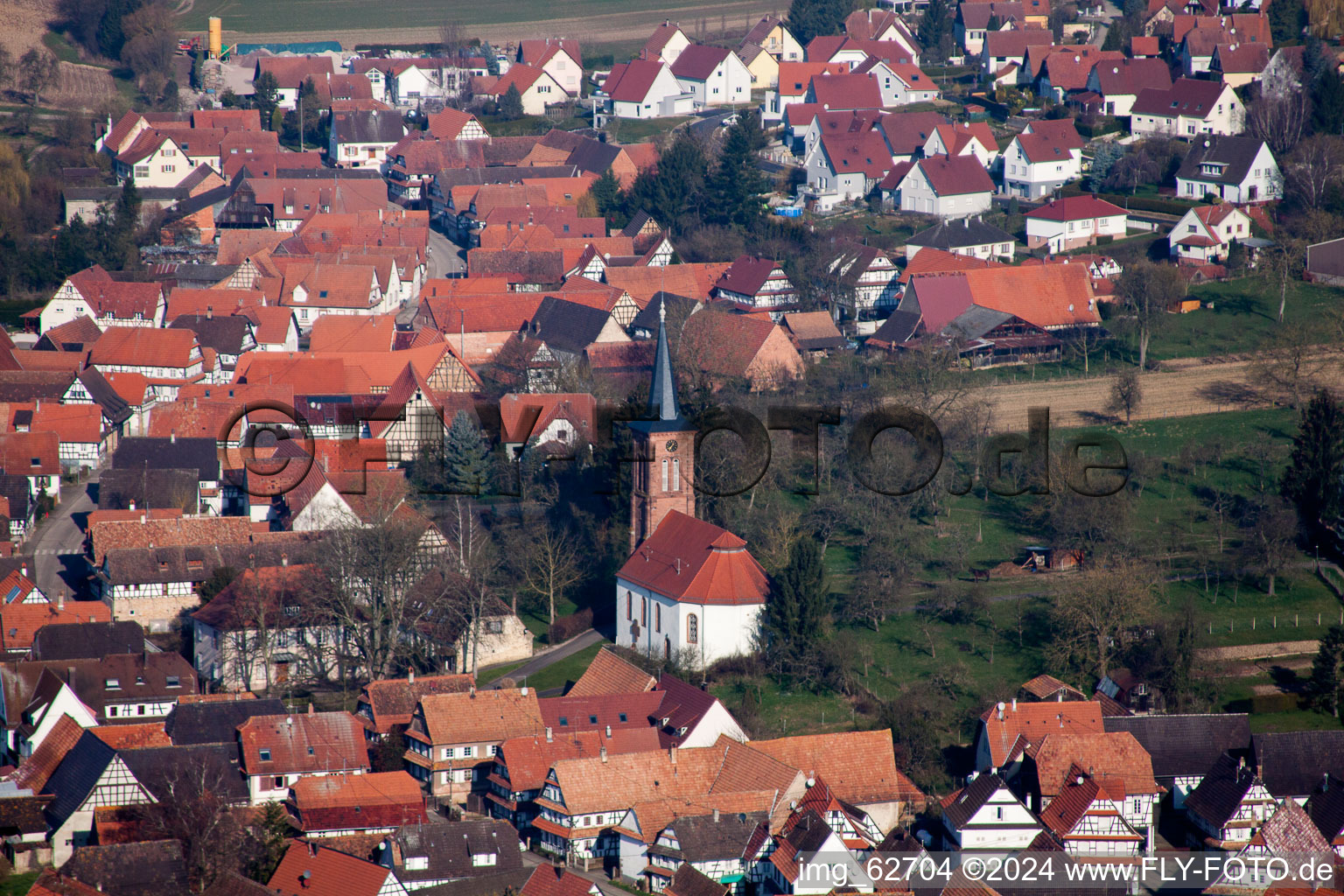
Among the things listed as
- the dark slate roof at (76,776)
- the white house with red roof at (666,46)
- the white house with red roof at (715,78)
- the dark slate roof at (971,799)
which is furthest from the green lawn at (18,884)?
the white house with red roof at (666,46)

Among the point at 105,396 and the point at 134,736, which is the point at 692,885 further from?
the point at 105,396

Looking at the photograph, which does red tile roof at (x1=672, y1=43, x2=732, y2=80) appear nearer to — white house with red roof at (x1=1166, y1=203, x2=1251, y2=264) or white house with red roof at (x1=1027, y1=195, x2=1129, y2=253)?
white house with red roof at (x1=1027, y1=195, x2=1129, y2=253)

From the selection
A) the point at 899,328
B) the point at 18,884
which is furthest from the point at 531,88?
the point at 18,884

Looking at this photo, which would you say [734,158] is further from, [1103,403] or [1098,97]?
[1103,403]

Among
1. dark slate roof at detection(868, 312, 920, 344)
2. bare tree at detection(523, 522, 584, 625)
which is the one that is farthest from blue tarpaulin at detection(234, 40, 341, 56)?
bare tree at detection(523, 522, 584, 625)

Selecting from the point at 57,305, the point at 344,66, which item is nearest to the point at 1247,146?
the point at 57,305

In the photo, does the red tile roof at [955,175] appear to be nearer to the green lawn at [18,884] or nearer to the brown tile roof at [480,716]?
the brown tile roof at [480,716]
